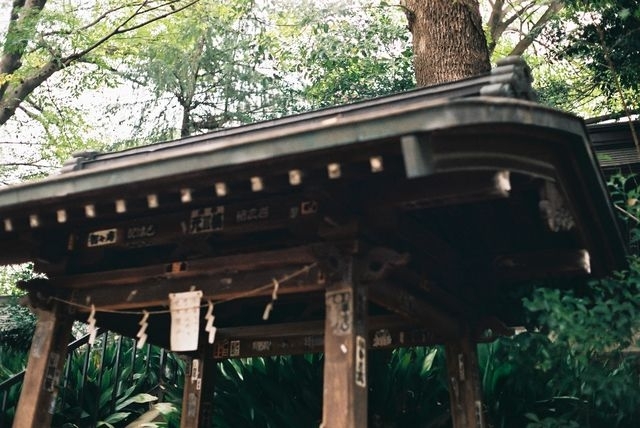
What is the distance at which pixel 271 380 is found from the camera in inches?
371

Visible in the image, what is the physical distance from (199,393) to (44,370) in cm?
215

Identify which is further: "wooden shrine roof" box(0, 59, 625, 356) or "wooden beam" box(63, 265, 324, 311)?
"wooden beam" box(63, 265, 324, 311)

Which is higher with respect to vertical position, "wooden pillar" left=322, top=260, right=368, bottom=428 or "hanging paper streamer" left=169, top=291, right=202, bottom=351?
"hanging paper streamer" left=169, top=291, right=202, bottom=351

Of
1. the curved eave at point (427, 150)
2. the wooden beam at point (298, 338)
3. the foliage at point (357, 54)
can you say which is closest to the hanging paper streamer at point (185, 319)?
the curved eave at point (427, 150)

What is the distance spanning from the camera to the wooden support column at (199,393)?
27.0 feet

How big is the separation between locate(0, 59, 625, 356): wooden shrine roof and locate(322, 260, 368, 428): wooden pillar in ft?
0.60

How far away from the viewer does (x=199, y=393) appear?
326 inches

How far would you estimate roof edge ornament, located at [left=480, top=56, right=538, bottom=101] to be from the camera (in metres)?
5.67

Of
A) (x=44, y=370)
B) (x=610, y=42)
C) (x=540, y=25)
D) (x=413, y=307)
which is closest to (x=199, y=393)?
(x=44, y=370)

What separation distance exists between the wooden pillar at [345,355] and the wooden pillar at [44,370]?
2861 mm

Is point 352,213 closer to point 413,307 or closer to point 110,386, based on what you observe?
point 413,307

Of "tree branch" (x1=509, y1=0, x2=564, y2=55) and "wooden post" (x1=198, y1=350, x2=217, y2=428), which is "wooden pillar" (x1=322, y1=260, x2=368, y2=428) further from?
"tree branch" (x1=509, y1=0, x2=564, y2=55)

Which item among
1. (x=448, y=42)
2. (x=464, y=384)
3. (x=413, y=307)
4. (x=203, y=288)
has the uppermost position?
(x=448, y=42)

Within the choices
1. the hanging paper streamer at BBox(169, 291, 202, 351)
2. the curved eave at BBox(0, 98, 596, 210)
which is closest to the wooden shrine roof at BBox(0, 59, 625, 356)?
the curved eave at BBox(0, 98, 596, 210)
